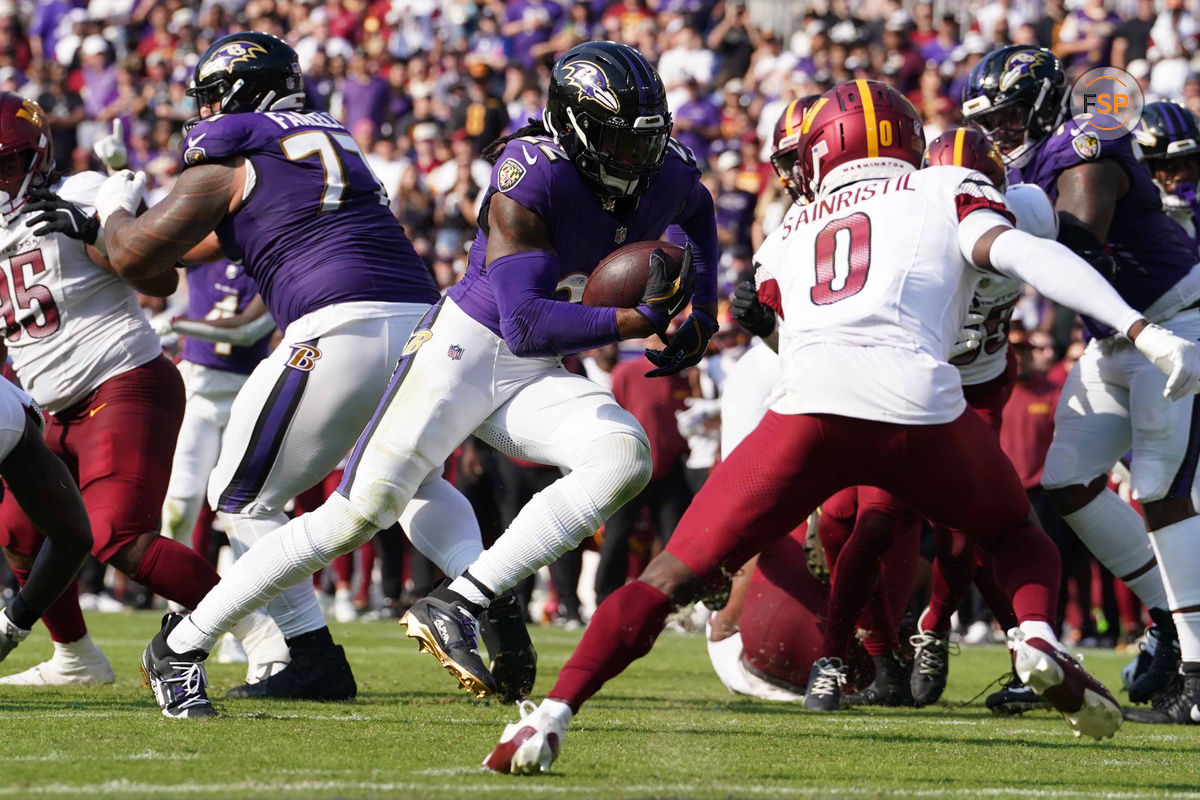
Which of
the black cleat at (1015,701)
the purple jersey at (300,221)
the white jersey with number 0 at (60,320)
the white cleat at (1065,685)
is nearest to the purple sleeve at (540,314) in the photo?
the purple jersey at (300,221)

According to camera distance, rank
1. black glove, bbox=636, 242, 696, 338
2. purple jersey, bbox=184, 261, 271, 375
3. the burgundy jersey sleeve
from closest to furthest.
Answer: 1. the burgundy jersey sleeve
2. black glove, bbox=636, 242, 696, 338
3. purple jersey, bbox=184, 261, 271, 375

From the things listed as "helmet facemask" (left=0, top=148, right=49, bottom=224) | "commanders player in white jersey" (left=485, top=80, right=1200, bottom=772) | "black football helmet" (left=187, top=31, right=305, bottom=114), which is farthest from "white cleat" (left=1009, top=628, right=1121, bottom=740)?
"helmet facemask" (left=0, top=148, right=49, bottom=224)

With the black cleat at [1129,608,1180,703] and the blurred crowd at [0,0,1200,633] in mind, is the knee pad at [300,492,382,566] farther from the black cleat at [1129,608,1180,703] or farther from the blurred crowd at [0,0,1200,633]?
the blurred crowd at [0,0,1200,633]

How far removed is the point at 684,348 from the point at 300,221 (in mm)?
1517

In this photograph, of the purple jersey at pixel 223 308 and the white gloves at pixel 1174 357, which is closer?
the white gloves at pixel 1174 357

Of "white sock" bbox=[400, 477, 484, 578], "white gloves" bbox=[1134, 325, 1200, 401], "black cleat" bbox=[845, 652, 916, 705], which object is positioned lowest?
"black cleat" bbox=[845, 652, 916, 705]

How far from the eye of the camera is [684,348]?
4645mm

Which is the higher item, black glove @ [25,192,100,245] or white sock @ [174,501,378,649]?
black glove @ [25,192,100,245]

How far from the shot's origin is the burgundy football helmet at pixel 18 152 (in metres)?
6.14

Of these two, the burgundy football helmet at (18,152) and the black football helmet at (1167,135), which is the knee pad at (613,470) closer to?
the burgundy football helmet at (18,152)

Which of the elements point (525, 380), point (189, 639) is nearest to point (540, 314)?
point (525, 380)

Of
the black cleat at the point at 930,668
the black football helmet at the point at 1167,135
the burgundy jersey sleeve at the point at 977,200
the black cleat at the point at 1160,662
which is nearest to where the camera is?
the burgundy jersey sleeve at the point at 977,200

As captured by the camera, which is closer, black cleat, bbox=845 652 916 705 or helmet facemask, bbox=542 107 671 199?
helmet facemask, bbox=542 107 671 199

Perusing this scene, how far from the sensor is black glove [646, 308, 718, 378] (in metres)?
4.64
